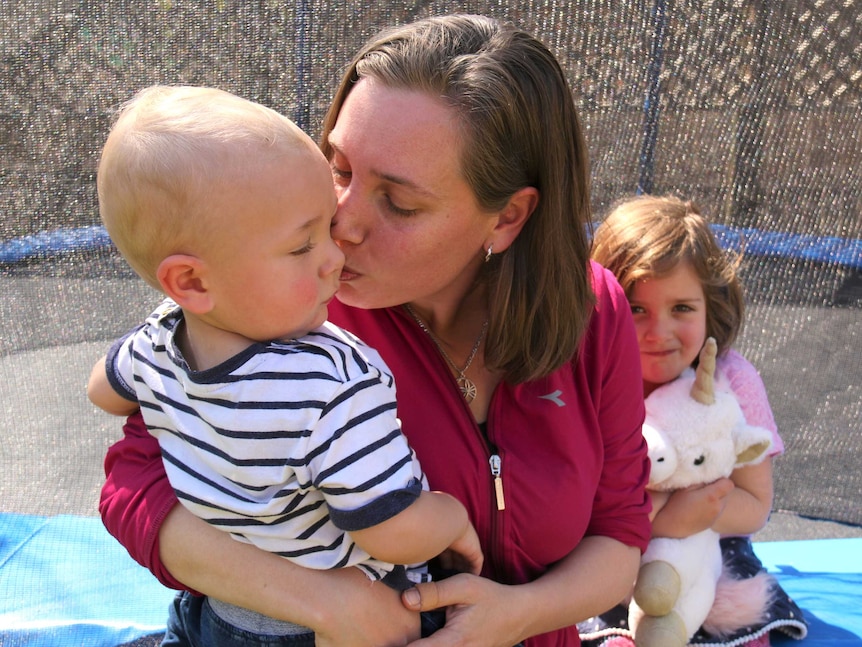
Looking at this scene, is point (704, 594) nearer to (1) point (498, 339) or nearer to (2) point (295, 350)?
(1) point (498, 339)

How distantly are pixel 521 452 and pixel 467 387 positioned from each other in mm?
163

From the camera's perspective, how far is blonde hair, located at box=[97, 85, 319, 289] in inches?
47.1

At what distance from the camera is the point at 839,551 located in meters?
3.00

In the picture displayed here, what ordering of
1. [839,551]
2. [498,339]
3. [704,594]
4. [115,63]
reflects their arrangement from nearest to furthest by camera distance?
1. [498,339]
2. [704,594]
3. [115,63]
4. [839,551]

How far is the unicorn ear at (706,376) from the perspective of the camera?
7.07 ft

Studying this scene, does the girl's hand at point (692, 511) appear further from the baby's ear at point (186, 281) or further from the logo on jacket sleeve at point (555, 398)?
the baby's ear at point (186, 281)

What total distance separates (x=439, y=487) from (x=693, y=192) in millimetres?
1820

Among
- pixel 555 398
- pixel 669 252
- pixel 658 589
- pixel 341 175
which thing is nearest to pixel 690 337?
pixel 669 252

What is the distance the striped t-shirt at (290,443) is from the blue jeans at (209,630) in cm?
16

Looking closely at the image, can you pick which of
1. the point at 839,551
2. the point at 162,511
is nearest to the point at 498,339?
the point at 162,511

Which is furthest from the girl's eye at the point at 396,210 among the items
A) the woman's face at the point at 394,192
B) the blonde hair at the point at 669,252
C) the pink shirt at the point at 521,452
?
the blonde hair at the point at 669,252

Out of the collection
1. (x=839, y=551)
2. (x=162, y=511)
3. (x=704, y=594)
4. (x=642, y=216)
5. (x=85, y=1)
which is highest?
(x=85, y=1)

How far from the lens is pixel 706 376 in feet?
7.14

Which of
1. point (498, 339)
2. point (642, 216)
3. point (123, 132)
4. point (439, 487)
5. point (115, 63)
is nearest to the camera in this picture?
point (123, 132)
